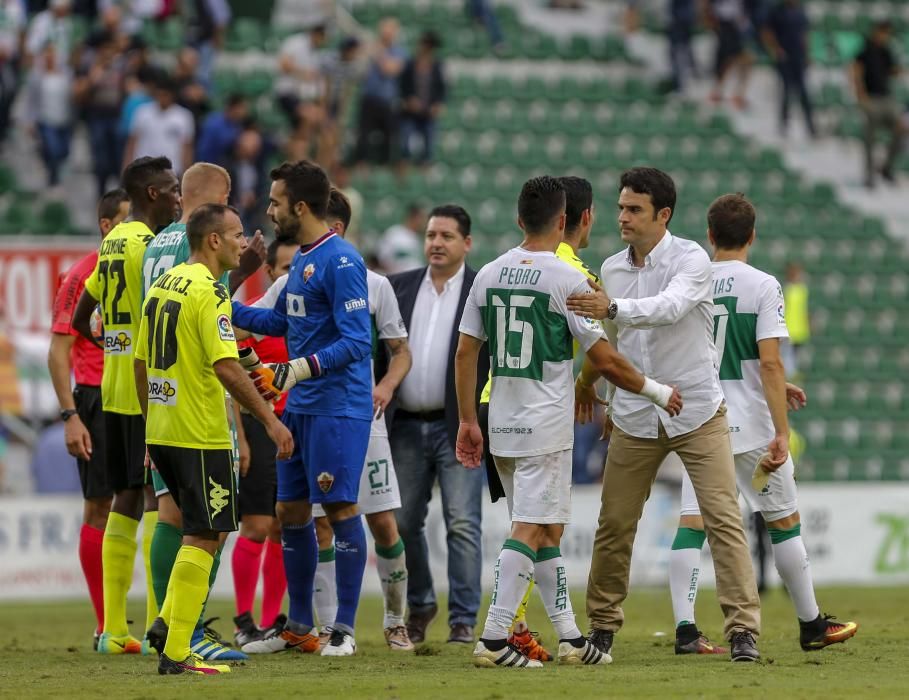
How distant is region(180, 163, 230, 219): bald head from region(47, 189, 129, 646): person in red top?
0.94 meters

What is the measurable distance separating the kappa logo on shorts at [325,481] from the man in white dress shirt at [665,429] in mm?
1448

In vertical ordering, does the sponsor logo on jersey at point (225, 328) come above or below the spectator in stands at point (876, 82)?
below

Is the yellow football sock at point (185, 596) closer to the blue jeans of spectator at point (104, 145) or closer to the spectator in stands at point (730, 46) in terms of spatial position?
the blue jeans of spectator at point (104, 145)

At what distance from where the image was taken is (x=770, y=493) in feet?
29.2

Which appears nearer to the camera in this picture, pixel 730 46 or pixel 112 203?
pixel 112 203

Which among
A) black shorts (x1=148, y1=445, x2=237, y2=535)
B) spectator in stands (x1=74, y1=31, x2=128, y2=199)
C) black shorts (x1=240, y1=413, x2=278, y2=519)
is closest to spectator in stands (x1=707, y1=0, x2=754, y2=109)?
spectator in stands (x1=74, y1=31, x2=128, y2=199)

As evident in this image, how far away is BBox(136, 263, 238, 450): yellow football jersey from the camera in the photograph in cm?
765

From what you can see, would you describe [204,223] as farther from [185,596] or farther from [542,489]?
[542,489]

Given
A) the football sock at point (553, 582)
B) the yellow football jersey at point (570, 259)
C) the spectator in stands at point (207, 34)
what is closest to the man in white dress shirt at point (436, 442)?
the yellow football jersey at point (570, 259)

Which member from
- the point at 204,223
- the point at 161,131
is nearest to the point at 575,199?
the point at 204,223

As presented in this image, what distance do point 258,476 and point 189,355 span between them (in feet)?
6.68

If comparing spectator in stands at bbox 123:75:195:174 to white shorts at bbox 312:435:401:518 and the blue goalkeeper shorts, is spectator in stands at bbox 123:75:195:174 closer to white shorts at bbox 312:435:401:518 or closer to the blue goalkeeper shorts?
white shorts at bbox 312:435:401:518

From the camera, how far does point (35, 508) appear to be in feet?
49.1

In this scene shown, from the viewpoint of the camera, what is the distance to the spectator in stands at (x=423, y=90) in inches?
869
